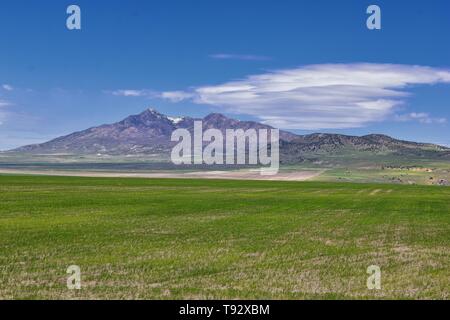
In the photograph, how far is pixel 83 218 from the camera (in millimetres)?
46469

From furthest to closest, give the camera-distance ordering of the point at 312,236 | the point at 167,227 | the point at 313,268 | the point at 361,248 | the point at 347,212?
the point at 347,212, the point at 167,227, the point at 312,236, the point at 361,248, the point at 313,268

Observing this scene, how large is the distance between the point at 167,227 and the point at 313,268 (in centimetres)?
1790

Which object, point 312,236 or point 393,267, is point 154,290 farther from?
point 312,236

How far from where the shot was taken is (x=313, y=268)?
80.2 feet

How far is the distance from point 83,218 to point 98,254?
64.8ft

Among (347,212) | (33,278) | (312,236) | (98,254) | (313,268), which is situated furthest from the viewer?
(347,212)

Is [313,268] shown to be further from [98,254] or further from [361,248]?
[98,254]

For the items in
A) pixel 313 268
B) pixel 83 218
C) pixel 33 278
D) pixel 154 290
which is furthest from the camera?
pixel 83 218

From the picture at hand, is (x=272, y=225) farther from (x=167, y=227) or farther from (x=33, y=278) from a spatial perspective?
(x=33, y=278)

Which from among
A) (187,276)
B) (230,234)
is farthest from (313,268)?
(230,234)

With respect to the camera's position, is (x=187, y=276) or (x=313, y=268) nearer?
(x=187, y=276)

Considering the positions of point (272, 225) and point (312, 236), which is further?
point (272, 225)
